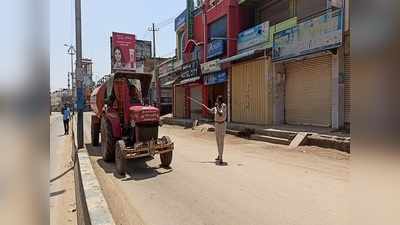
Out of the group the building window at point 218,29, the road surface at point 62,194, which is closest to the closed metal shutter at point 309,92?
the building window at point 218,29

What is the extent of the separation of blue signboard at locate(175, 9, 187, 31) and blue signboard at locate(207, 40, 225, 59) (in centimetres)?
720

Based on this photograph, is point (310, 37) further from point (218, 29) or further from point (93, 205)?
point (93, 205)

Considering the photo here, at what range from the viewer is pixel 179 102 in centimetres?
3500

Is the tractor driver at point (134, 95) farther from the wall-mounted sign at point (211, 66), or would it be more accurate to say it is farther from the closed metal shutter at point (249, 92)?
the wall-mounted sign at point (211, 66)

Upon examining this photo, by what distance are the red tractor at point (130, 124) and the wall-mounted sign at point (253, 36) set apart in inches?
397

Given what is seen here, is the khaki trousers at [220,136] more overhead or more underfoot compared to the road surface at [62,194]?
more overhead

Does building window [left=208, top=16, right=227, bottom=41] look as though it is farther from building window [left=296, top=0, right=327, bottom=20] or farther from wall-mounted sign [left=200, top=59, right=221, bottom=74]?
building window [left=296, top=0, right=327, bottom=20]

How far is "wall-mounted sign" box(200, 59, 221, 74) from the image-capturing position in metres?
24.2

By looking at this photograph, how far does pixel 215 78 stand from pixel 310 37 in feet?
33.9

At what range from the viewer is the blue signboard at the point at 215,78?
24.0 metres

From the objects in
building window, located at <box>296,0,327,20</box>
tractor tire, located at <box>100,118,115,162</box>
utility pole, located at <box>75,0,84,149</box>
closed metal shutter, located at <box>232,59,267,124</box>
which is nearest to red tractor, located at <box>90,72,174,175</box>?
tractor tire, located at <box>100,118,115,162</box>

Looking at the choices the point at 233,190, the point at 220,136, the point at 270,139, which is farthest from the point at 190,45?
the point at 233,190
